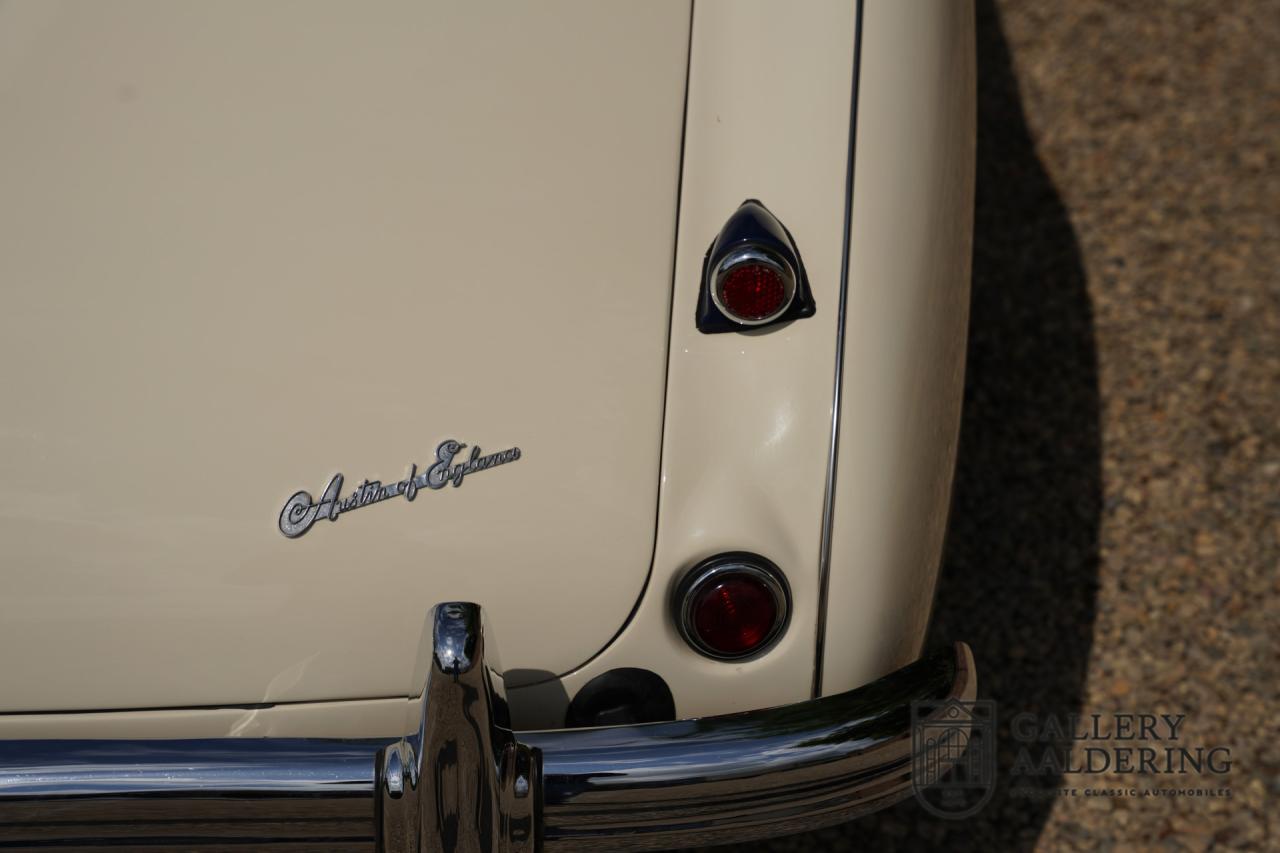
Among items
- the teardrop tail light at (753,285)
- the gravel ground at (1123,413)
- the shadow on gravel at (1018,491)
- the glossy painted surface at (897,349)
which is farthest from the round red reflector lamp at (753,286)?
the gravel ground at (1123,413)

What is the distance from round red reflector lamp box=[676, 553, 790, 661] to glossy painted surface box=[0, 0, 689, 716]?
83 mm

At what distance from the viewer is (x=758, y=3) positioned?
178 cm

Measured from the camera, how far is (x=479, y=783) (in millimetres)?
1344

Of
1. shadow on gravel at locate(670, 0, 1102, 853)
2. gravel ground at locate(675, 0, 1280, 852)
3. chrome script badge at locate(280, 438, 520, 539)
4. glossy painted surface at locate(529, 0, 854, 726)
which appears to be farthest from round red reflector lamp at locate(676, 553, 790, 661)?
gravel ground at locate(675, 0, 1280, 852)

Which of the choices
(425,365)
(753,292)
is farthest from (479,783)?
(753,292)

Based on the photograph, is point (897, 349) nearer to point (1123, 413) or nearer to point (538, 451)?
point (538, 451)

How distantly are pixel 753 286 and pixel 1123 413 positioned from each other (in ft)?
5.74

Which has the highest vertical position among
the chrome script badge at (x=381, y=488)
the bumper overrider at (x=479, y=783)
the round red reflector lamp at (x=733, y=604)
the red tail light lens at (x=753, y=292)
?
the red tail light lens at (x=753, y=292)

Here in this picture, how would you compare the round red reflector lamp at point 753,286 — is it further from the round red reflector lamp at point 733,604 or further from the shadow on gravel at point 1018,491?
the shadow on gravel at point 1018,491

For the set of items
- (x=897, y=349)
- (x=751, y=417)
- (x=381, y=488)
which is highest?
(x=897, y=349)

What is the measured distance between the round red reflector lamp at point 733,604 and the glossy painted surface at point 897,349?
81 millimetres

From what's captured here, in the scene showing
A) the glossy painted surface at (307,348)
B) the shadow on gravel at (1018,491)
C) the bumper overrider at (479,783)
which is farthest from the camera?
the shadow on gravel at (1018,491)

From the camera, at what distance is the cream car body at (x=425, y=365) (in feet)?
4.88

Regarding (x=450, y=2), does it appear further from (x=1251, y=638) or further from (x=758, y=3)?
(x=1251, y=638)
